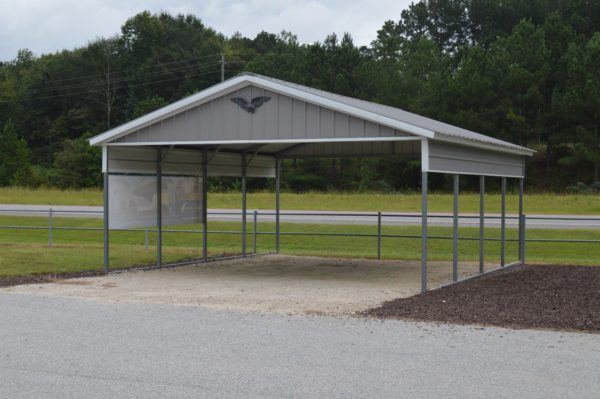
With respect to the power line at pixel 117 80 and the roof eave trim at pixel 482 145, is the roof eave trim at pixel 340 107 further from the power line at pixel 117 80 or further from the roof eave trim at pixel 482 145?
the power line at pixel 117 80

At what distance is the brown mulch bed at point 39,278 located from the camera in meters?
13.6

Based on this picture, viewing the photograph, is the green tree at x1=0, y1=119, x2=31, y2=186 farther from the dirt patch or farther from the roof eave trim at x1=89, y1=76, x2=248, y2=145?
the roof eave trim at x1=89, y1=76, x2=248, y2=145

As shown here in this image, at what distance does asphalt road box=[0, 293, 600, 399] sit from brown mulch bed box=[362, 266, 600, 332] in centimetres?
56

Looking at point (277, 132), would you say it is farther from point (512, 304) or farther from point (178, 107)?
point (512, 304)

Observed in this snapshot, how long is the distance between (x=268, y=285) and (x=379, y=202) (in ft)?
82.1

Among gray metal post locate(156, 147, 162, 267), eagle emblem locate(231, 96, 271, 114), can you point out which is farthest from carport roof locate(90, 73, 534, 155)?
gray metal post locate(156, 147, 162, 267)

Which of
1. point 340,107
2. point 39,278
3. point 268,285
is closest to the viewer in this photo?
point 340,107

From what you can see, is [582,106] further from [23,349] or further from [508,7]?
[23,349]

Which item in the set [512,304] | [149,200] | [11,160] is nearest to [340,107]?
[512,304]

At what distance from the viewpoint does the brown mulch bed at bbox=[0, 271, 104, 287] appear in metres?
13.6

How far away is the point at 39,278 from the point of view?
14156mm

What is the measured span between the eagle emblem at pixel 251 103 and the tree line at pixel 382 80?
31.5 meters

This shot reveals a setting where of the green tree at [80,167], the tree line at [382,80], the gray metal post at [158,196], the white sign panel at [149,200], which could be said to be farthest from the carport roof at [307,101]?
the green tree at [80,167]

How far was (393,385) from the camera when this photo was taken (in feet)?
21.3
